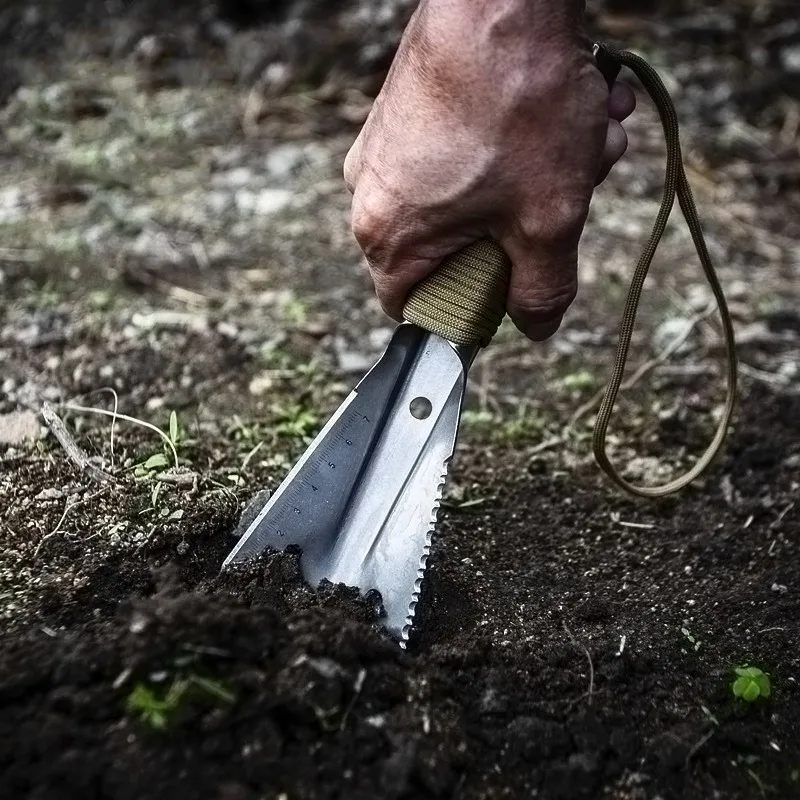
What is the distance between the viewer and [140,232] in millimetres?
2574

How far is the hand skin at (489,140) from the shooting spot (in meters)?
1.19

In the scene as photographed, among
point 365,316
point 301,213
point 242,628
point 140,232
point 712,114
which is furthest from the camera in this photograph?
point 712,114

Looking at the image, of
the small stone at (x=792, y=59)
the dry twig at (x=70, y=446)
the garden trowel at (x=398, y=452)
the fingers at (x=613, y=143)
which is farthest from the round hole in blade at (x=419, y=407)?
the small stone at (x=792, y=59)

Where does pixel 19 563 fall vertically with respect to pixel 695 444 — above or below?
above

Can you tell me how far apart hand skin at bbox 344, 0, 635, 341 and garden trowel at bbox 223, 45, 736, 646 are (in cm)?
6

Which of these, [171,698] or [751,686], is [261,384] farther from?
[751,686]

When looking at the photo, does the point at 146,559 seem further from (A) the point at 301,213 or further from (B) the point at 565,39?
(A) the point at 301,213

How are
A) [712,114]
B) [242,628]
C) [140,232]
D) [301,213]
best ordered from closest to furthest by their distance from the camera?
[242,628], [140,232], [301,213], [712,114]

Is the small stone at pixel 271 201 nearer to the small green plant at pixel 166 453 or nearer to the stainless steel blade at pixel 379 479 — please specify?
the small green plant at pixel 166 453

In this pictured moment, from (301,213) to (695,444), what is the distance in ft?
4.56

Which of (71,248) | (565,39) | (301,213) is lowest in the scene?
(301,213)

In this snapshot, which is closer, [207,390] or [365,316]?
[207,390]

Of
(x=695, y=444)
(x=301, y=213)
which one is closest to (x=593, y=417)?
(x=695, y=444)

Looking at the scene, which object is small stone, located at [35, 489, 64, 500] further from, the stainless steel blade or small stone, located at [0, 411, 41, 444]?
the stainless steel blade
